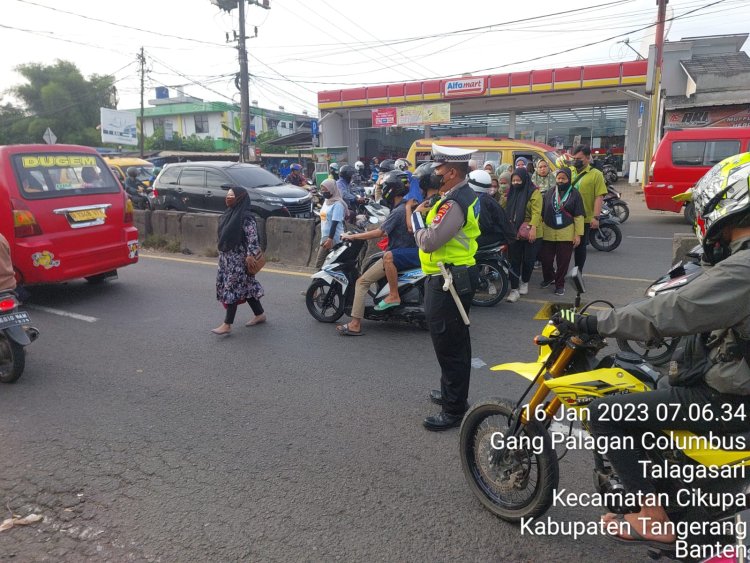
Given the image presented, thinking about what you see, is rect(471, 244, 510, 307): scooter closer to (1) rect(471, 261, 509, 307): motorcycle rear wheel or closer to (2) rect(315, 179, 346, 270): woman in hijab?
(1) rect(471, 261, 509, 307): motorcycle rear wheel

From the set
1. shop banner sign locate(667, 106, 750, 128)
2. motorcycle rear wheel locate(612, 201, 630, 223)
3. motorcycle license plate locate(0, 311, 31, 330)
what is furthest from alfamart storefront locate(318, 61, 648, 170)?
motorcycle license plate locate(0, 311, 31, 330)

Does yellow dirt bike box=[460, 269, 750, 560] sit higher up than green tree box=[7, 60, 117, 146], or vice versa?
green tree box=[7, 60, 117, 146]

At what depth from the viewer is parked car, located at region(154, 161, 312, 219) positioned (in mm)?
11430

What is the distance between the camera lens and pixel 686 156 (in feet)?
41.2

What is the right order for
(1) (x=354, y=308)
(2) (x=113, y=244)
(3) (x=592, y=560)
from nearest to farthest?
(3) (x=592, y=560) < (1) (x=354, y=308) < (2) (x=113, y=244)

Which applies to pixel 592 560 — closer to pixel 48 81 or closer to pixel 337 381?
pixel 337 381

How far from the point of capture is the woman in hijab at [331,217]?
7062 mm

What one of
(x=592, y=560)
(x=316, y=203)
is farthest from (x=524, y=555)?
(x=316, y=203)

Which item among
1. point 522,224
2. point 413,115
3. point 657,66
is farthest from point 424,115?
point 522,224

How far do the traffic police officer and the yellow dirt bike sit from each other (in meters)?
Answer: 0.77

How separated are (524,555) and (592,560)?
1.00ft

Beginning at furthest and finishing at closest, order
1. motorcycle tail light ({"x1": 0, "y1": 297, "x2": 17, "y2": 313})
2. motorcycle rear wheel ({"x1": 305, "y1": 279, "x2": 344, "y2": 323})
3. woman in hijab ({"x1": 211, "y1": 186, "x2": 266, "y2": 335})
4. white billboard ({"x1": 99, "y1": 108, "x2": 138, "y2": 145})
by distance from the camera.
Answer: white billboard ({"x1": 99, "y1": 108, "x2": 138, "y2": 145}), motorcycle rear wheel ({"x1": 305, "y1": 279, "x2": 344, "y2": 323}), woman in hijab ({"x1": 211, "y1": 186, "x2": 266, "y2": 335}), motorcycle tail light ({"x1": 0, "y1": 297, "x2": 17, "y2": 313})

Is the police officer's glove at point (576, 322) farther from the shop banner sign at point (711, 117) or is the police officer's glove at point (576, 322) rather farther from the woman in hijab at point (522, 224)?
the shop banner sign at point (711, 117)

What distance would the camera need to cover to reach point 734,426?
80.7 inches
